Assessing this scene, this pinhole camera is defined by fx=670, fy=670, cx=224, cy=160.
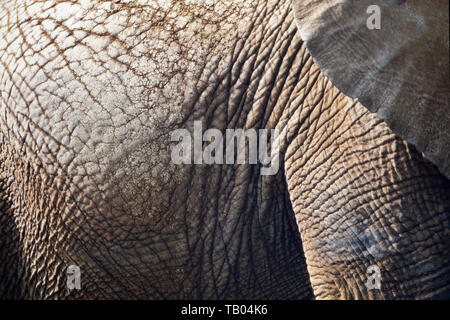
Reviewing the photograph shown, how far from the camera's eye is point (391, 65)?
6.87ft

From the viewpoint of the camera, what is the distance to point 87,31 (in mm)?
2652

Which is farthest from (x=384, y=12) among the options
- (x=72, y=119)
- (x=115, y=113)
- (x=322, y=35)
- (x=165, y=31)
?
(x=72, y=119)

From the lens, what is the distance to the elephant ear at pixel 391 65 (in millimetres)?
2057

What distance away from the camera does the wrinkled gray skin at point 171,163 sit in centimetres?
243

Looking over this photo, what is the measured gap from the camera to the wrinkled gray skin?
2.43 meters

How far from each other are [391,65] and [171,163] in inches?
36.8

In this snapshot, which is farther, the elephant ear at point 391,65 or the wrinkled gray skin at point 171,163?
the wrinkled gray skin at point 171,163

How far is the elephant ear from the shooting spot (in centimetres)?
206

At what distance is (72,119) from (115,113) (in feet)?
0.58

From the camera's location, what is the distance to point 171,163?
2.59m

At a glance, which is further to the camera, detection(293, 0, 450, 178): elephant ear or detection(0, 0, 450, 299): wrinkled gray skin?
detection(0, 0, 450, 299): wrinkled gray skin

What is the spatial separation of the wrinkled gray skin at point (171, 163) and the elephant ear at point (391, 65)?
23cm

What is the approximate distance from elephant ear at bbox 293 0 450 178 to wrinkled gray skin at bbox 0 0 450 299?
0.74 feet

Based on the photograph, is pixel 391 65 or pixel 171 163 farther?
pixel 171 163
